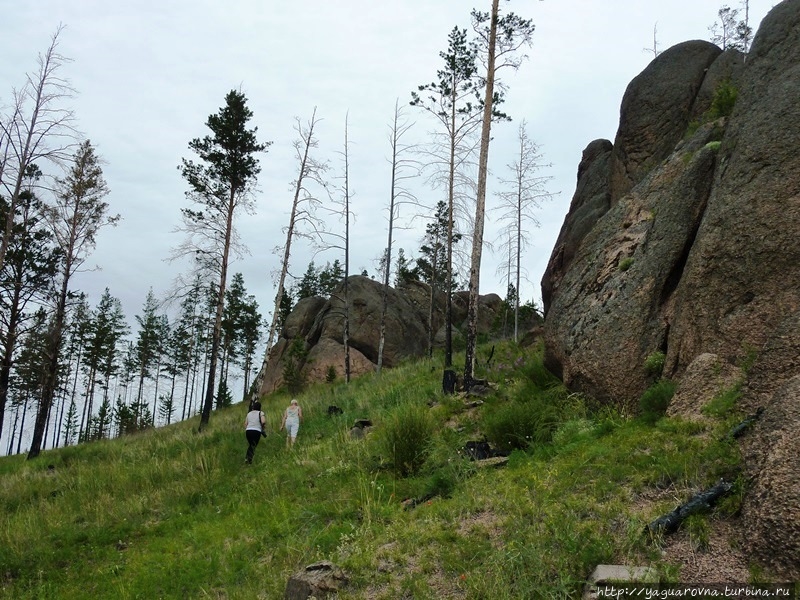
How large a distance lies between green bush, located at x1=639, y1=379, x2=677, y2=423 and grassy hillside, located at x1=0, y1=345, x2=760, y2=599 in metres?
0.16

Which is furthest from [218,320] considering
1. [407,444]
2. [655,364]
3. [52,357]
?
[655,364]

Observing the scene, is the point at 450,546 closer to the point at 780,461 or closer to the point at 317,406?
the point at 780,461

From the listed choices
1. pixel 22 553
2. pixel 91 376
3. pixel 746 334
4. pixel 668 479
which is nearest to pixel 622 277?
pixel 746 334

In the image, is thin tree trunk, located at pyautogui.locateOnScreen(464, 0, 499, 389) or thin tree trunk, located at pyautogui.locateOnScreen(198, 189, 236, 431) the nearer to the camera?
thin tree trunk, located at pyautogui.locateOnScreen(464, 0, 499, 389)

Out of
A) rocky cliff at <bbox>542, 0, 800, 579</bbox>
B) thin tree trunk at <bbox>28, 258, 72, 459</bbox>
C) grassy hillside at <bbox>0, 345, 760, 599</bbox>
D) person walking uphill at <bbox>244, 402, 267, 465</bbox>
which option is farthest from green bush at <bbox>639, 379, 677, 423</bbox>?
thin tree trunk at <bbox>28, 258, 72, 459</bbox>

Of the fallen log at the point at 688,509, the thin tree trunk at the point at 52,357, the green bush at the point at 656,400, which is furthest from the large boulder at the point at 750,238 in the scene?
the thin tree trunk at the point at 52,357

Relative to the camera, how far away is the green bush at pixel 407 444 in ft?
30.5

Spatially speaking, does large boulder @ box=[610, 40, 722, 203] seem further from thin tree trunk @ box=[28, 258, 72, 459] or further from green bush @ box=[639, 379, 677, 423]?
thin tree trunk @ box=[28, 258, 72, 459]

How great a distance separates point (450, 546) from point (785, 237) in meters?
5.71

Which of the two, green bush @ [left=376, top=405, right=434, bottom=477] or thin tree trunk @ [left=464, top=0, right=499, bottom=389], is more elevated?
thin tree trunk @ [left=464, top=0, right=499, bottom=389]

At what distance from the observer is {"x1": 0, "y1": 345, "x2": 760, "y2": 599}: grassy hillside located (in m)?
5.26

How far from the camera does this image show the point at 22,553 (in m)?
9.29

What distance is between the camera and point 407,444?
9.46 metres

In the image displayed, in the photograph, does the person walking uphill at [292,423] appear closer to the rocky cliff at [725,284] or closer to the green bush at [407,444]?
the green bush at [407,444]
